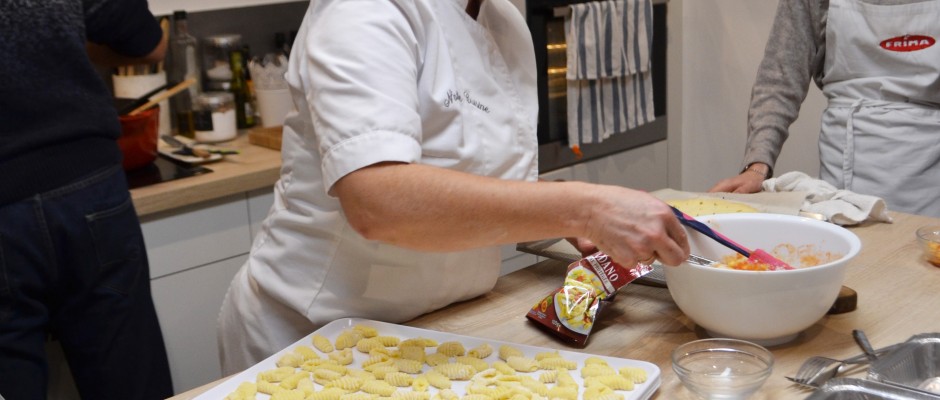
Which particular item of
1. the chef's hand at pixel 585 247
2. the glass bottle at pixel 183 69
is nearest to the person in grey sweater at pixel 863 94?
the chef's hand at pixel 585 247

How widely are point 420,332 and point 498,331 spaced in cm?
10

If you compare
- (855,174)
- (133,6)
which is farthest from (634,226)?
(133,6)

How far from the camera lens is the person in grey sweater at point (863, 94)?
1803 millimetres

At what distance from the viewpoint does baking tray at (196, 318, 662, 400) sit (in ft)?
3.25

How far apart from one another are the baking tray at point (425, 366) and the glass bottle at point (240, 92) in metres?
1.63

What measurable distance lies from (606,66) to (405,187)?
189cm

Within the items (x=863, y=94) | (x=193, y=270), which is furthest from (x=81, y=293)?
(x=863, y=94)

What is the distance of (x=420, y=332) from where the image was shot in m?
1.15

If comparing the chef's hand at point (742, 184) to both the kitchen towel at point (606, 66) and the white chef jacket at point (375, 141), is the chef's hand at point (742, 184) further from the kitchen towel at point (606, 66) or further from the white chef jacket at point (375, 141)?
the kitchen towel at point (606, 66)

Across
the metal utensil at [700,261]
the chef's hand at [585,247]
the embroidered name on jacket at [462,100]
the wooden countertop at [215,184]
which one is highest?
the embroidered name on jacket at [462,100]

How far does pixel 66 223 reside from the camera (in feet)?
5.61

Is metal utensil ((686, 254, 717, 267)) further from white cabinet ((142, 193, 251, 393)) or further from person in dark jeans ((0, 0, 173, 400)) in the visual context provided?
white cabinet ((142, 193, 251, 393))

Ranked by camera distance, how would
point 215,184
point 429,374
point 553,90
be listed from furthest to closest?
point 553,90 → point 215,184 → point 429,374

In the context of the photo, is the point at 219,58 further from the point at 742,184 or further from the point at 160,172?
the point at 742,184
